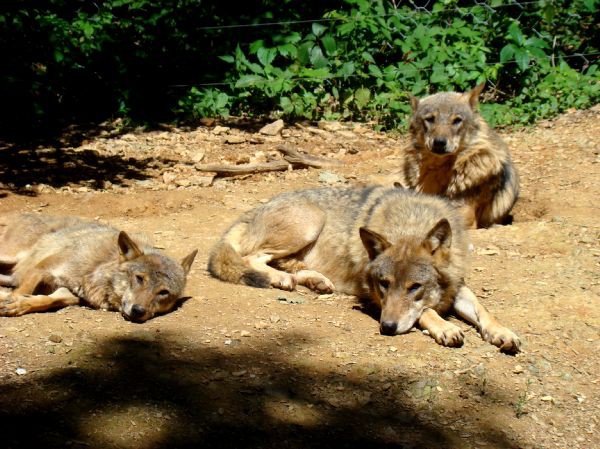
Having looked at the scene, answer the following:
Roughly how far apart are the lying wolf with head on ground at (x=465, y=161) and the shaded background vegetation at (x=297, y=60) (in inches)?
109

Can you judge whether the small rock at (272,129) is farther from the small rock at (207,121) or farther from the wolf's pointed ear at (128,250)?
the wolf's pointed ear at (128,250)

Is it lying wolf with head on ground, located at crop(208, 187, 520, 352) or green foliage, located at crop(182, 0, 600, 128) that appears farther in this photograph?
green foliage, located at crop(182, 0, 600, 128)

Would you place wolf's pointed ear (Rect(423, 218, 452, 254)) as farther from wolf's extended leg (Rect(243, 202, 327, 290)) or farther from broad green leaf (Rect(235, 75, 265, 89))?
broad green leaf (Rect(235, 75, 265, 89))

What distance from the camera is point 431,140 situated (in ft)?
24.6

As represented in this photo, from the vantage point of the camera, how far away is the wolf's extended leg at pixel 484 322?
4.87 meters

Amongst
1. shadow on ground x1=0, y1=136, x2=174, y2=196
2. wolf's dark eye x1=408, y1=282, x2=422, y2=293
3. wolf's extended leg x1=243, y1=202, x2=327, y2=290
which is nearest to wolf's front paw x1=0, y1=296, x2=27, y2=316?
wolf's extended leg x1=243, y1=202, x2=327, y2=290

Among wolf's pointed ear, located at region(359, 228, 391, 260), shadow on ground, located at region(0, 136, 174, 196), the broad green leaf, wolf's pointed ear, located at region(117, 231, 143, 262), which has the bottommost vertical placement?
shadow on ground, located at region(0, 136, 174, 196)

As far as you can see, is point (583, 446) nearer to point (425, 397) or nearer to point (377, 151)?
point (425, 397)

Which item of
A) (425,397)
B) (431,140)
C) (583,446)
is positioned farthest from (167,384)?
(431,140)

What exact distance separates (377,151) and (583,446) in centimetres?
647

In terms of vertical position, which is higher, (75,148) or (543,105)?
(543,105)

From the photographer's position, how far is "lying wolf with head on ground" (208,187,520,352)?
5152 millimetres

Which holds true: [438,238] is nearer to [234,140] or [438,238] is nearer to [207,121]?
[234,140]

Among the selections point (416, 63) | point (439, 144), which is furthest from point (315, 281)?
point (416, 63)
